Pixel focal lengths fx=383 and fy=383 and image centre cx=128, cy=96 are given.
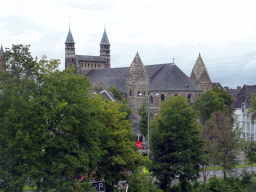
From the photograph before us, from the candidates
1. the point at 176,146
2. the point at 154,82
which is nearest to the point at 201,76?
the point at 154,82

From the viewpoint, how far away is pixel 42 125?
29.2m

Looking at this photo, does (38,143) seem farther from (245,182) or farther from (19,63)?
(245,182)

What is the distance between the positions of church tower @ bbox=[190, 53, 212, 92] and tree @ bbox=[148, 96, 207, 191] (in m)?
68.4

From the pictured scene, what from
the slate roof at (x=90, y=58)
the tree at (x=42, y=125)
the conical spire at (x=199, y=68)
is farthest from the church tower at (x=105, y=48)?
the tree at (x=42, y=125)

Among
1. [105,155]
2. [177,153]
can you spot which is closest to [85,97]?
[105,155]

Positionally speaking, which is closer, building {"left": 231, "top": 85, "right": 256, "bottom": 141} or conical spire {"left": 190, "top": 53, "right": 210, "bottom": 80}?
building {"left": 231, "top": 85, "right": 256, "bottom": 141}

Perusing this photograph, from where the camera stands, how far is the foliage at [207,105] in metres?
77.7

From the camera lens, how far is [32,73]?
31.2 m

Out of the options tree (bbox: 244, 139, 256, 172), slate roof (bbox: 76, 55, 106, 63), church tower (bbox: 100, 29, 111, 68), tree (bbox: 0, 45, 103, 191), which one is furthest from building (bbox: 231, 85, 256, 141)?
church tower (bbox: 100, 29, 111, 68)

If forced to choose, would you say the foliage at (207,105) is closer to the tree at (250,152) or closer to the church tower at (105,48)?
the tree at (250,152)

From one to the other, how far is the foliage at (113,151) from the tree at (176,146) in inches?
203

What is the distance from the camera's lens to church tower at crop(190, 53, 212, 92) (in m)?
109

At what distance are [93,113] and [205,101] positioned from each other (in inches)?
1989

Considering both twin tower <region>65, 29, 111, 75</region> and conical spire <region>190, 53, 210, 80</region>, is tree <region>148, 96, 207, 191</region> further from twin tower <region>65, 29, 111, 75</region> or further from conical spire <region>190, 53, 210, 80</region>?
twin tower <region>65, 29, 111, 75</region>
